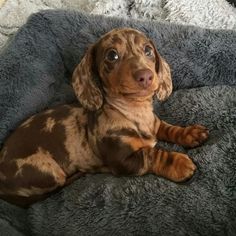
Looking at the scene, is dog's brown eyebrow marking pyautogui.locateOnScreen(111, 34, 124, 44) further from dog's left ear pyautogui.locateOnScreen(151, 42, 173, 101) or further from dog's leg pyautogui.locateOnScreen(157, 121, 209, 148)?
dog's leg pyautogui.locateOnScreen(157, 121, 209, 148)

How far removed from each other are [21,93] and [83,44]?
39cm

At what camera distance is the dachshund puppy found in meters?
1.71

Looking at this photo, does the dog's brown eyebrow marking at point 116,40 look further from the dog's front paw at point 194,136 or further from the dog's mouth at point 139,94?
the dog's front paw at point 194,136

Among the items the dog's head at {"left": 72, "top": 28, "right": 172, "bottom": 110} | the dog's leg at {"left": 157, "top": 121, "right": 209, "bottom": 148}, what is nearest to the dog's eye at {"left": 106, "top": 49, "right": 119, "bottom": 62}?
the dog's head at {"left": 72, "top": 28, "right": 172, "bottom": 110}

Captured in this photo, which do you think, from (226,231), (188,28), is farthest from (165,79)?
(226,231)

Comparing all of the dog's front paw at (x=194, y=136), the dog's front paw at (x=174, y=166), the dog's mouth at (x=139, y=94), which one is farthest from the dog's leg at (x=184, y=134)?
the dog's mouth at (x=139, y=94)

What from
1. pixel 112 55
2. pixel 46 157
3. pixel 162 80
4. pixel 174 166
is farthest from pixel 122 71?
pixel 46 157

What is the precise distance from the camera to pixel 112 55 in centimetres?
173

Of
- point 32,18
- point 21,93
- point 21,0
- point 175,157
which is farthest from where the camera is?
point 21,0

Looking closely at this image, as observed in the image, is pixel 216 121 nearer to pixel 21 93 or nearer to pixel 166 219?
pixel 166 219

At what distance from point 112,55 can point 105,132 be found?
0.30 m

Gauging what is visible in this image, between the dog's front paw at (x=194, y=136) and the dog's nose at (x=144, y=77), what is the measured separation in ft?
1.16

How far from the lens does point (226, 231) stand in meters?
1.54

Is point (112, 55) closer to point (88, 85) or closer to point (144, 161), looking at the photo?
point (88, 85)
